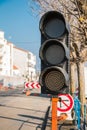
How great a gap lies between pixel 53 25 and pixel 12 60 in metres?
154

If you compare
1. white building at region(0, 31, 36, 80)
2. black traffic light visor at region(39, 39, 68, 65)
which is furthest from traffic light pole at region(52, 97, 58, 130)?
white building at region(0, 31, 36, 80)

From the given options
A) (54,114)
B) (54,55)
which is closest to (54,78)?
(54,55)

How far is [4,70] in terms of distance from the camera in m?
144

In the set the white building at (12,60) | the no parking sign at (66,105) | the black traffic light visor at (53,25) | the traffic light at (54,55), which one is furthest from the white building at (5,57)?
the traffic light at (54,55)

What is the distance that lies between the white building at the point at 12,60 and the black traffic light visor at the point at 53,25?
437ft

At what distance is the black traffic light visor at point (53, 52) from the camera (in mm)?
7070

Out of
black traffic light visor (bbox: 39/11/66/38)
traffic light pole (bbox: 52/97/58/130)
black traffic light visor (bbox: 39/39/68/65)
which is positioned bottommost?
traffic light pole (bbox: 52/97/58/130)

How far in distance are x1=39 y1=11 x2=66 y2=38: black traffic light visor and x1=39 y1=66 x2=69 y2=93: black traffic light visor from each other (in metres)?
0.55

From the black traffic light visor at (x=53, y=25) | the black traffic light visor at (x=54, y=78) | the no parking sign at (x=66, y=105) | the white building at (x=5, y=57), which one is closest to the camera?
the black traffic light visor at (x=54, y=78)

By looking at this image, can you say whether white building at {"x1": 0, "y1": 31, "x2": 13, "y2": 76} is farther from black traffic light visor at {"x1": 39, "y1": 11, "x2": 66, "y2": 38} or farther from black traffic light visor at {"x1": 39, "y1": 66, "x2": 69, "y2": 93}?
black traffic light visor at {"x1": 39, "y1": 66, "x2": 69, "y2": 93}

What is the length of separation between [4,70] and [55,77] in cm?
13771

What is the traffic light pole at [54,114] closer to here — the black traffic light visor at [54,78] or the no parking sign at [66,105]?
the black traffic light visor at [54,78]

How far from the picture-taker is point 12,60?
16062cm

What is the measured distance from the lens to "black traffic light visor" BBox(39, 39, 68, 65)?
23.2 ft
